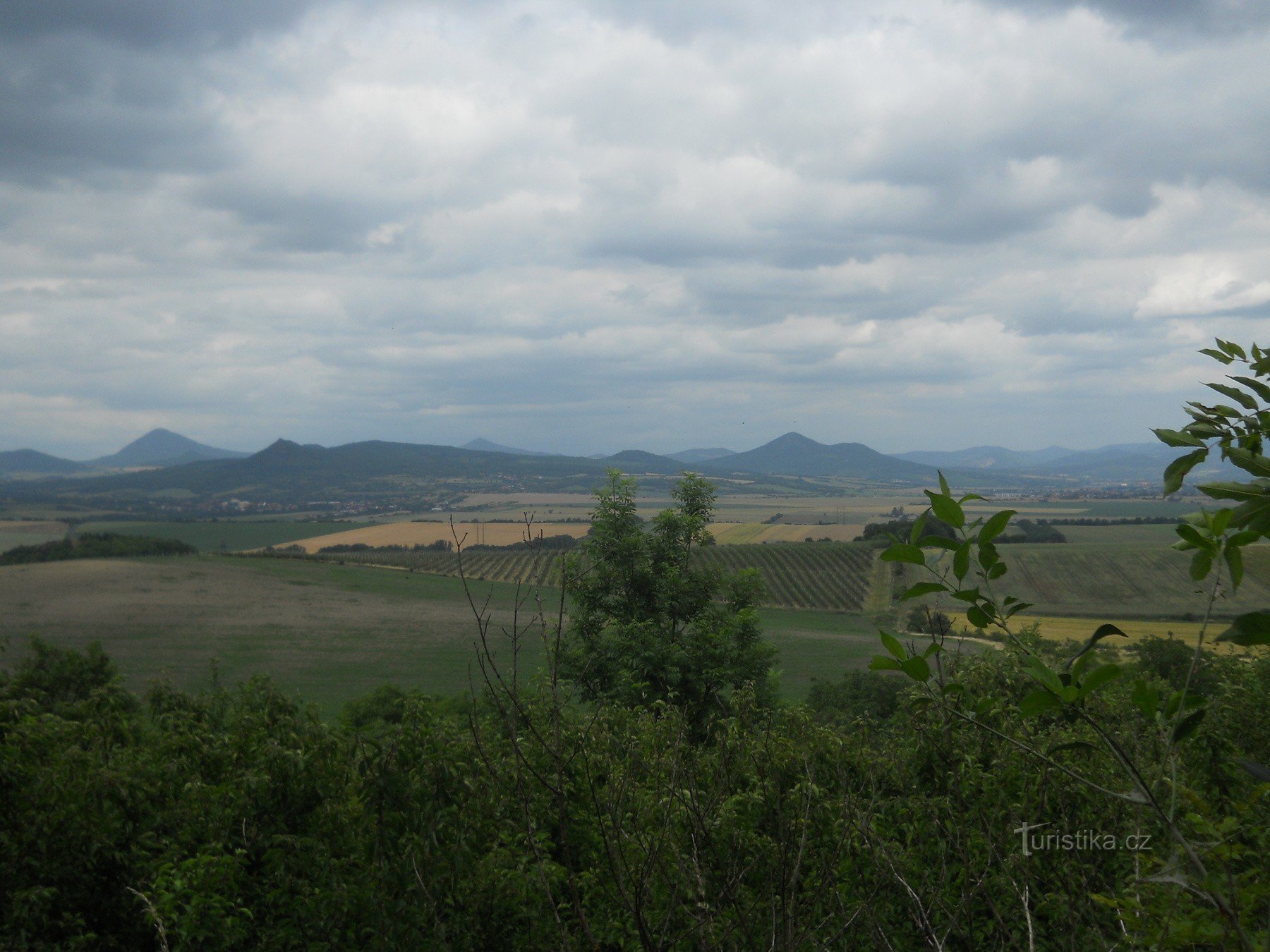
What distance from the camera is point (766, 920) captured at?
5492mm

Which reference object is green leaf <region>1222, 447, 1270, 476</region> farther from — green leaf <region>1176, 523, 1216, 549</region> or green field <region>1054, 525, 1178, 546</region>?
green field <region>1054, 525, 1178, 546</region>

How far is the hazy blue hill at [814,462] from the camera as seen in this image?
97.4 m

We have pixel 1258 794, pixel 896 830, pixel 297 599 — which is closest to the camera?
pixel 1258 794

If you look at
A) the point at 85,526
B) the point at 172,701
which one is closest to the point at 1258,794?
the point at 172,701

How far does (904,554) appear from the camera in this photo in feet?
5.42

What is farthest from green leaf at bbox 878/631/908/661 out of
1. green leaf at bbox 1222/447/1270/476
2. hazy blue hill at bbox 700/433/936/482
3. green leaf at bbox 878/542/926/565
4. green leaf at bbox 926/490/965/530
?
hazy blue hill at bbox 700/433/936/482

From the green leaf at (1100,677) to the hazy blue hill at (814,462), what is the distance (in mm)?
93837

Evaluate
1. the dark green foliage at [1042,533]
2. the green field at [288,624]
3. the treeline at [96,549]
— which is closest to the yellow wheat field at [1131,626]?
the dark green foliage at [1042,533]

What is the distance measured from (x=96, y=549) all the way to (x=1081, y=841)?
251 ft

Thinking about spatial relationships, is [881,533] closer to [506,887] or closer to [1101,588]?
[506,887]

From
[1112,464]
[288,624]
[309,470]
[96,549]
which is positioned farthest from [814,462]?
[309,470]

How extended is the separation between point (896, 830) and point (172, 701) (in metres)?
11.6

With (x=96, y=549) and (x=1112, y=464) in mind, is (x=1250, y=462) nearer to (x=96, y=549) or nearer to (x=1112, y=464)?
(x=96, y=549)

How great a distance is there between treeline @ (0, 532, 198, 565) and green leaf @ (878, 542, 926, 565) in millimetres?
71441
